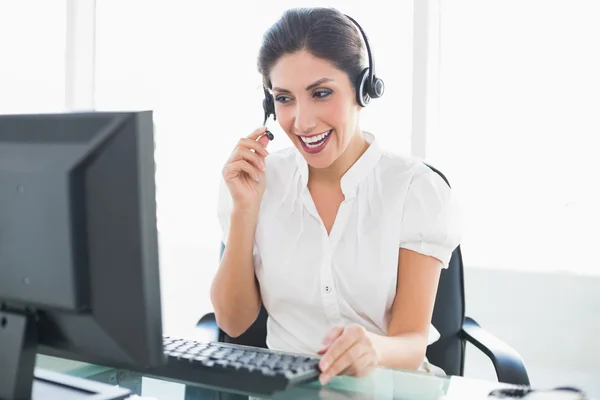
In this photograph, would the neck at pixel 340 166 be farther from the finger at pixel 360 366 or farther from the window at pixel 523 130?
the window at pixel 523 130

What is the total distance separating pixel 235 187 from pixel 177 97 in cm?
173

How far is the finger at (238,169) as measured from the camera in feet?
5.28

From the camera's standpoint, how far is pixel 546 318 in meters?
2.37

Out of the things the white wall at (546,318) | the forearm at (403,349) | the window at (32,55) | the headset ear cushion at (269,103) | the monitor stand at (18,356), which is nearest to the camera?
the monitor stand at (18,356)

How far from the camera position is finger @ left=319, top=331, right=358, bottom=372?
1029 millimetres

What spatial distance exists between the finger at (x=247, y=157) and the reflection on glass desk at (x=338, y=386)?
65cm

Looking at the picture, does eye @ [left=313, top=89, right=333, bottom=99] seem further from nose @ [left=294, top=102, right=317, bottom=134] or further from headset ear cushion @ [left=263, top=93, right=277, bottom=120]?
headset ear cushion @ [left=263, top=93, right=277, bottom=120]

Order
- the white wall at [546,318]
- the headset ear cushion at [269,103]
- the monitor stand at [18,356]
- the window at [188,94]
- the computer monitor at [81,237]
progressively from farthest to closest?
the window at [188,94] < the white wall at [546,318] < the headset ear cushion at [269,103] < the monitor stand at [18,356] < the computer monitor at [81,237]

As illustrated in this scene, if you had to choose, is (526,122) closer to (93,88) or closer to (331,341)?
(331,341)

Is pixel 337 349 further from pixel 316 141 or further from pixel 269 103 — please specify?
pixel 269 103

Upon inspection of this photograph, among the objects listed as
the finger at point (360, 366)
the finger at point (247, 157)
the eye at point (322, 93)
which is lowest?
the finger at point (360, 366)

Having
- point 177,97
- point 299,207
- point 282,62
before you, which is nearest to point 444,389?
point 299,207

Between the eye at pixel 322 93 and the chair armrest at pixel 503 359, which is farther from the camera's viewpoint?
the eye at pixel 322 93

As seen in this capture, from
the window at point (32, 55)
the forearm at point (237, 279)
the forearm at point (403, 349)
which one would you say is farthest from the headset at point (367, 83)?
the window at point (32, 55)
